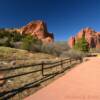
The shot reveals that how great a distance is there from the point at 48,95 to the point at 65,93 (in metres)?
0.85

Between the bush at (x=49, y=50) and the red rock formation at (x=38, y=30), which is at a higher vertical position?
the red rock formation at (x=38, y=30)

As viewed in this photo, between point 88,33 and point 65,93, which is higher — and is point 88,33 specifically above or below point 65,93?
above

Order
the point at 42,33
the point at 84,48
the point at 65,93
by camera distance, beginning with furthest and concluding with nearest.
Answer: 1. the point at 42,33
2. the point at 84,48
3. the point at 65,93

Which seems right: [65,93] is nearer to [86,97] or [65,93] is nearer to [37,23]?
[86,97]

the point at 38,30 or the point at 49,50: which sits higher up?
the point at 38,30

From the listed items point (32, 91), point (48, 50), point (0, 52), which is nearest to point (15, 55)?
point (0, 52)

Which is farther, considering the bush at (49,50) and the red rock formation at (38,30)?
the red rock formation at (38,30)

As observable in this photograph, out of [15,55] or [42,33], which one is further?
[42,33]

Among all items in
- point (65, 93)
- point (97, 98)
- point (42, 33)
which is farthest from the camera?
point (42, 33)

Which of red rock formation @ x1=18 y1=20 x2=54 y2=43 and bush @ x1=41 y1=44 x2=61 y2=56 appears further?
red rock formation @ x1=18 y1=20 x2=54 y2=43

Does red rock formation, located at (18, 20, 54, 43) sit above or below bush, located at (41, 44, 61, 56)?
above

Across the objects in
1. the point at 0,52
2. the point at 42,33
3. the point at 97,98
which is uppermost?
the point at 42,33

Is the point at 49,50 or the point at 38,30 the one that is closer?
the point at 49,50

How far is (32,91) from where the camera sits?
895 centimetres
